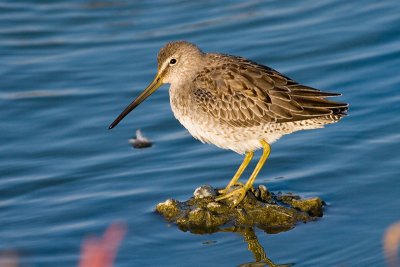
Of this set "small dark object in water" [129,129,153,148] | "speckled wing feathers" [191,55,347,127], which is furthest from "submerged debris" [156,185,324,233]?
"small dark object in water" [129,129,153,148]

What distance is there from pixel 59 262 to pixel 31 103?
3401 mm

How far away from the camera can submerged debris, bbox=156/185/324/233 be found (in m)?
5.49

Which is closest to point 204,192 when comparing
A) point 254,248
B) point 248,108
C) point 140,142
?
point 248,108

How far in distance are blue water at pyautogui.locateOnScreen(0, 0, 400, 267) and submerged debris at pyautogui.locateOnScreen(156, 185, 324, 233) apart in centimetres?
9

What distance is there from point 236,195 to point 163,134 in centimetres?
184

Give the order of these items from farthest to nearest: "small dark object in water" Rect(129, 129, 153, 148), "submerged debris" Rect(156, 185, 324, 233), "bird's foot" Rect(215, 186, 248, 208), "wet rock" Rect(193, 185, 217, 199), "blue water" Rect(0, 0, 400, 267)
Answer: "small dark object in water" Rect(129, 129, 153, 148)
"wet rock" Rect(193, 185, 217, 199)
"bird's foot" Rect(215, 186, 248, 208)
"submerged debris" Rect(156, 185, 324, 233)
"blue water" Rect(0, 0, 400, 267)

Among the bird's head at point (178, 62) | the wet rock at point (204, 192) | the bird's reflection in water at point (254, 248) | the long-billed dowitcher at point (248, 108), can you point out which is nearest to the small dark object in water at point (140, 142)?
the bird's head at point (178, 62)

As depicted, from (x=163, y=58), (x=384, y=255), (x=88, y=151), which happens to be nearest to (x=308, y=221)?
(x=384, y=255)

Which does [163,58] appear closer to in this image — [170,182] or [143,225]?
[170,182]

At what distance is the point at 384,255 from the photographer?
468 cm

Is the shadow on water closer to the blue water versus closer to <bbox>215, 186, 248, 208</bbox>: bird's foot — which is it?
the blue water

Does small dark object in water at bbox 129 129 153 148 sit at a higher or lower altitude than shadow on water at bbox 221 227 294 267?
higher

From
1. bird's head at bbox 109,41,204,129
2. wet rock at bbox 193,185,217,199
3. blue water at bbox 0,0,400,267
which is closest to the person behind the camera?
blue water at bbox 0,0,400,267

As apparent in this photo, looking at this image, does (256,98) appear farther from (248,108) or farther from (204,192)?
(204,192)
